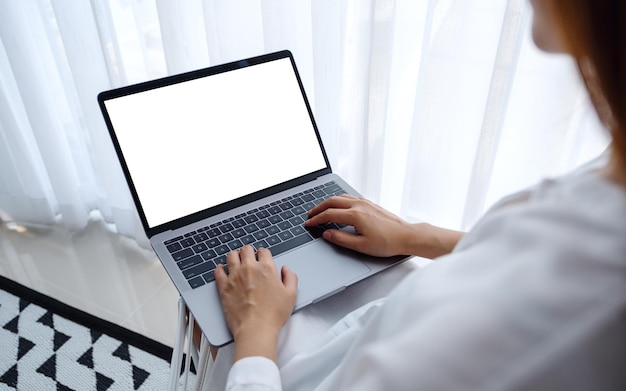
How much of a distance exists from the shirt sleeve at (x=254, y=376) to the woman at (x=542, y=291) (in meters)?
0.17

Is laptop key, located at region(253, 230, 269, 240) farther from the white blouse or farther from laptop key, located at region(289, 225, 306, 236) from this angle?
the white blouse

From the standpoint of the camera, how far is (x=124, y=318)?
4.33ft

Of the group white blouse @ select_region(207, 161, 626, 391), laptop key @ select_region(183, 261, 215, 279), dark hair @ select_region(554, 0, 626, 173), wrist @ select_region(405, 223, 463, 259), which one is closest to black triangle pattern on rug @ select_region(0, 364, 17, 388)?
laptop key @ select_region(183, 261, 215, 279)

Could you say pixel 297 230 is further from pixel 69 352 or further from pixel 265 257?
pixel 69 352

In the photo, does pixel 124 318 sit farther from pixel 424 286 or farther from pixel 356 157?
pixel 424 286

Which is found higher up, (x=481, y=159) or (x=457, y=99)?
(x=457, y=99)

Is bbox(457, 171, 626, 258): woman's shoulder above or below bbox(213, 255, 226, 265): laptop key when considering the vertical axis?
above

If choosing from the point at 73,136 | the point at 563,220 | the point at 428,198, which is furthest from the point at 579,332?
the point at 73,136

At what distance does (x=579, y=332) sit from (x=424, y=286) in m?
0.10

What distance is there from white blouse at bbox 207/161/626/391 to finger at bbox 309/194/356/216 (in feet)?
1.33

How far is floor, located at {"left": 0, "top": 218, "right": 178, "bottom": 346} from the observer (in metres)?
1.33

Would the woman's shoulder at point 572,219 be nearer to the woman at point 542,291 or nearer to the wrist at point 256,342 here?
the woman at point 542,291

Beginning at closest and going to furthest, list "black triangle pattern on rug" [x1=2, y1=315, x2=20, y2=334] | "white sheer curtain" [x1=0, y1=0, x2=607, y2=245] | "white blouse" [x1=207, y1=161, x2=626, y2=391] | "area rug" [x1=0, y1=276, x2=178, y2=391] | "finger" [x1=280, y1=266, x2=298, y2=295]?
"white blouse" [x1=207, y1=161, x2=626, y2=391]
"finger" [x1=280, y1=266, x2=298, y2=295]
"white sheer curtain" [x1=0, y1=0, x2=607, y2=245]
"area rug" [x1=0, y1=276, x2=178, y2=391]
"black triangle pattern on rug" [x1=2, y1=315, x2=20, y2=334]

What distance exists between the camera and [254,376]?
544 mm
